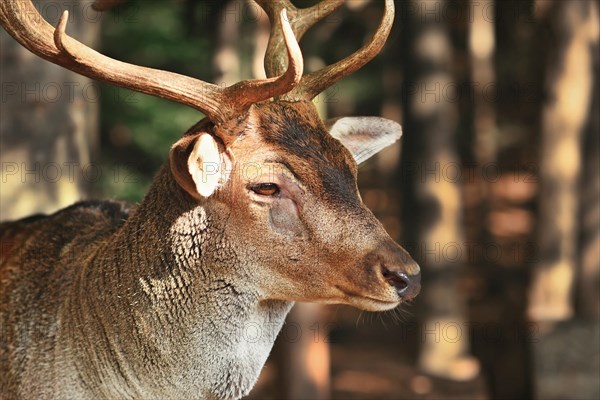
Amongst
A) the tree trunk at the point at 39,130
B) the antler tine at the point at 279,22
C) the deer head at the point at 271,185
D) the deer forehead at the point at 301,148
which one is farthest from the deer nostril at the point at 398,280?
the tree trunk at the point at 39,130

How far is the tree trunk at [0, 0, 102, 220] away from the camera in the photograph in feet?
23.5

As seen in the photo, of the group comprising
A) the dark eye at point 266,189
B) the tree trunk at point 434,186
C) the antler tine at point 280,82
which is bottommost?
the tree trunk at point 434,186

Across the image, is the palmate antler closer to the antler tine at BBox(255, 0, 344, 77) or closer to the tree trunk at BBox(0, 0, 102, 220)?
the antler tine at BBox(255, 0, 344, 77)

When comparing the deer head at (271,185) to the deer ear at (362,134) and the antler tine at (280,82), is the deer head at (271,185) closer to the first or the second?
the antler tine at (280,82)

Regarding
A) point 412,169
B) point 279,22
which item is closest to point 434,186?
point 412,169

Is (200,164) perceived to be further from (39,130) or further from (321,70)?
(39,130)

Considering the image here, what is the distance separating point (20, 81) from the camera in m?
7.24

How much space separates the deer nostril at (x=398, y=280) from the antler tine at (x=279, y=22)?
1.27 meters

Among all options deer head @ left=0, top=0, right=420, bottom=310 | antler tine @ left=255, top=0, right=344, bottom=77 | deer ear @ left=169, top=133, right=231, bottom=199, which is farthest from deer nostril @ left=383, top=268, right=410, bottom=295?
antler tine @ left=255, top=0, right=344, bottom=77

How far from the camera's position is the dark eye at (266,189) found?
14.7ft

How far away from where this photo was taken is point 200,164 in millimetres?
4434

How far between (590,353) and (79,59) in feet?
22.8

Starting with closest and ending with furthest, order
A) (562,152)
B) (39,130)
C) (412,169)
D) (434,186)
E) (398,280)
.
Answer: (398,280), (39,130), (562,152), (412,169), (434,186)

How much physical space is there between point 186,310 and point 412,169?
866 centimetres
